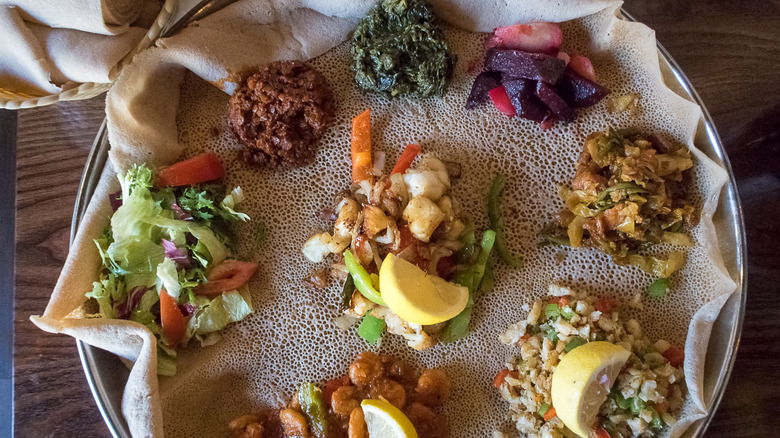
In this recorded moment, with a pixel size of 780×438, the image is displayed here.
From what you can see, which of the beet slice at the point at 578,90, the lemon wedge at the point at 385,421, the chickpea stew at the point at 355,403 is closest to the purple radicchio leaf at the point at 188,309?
the chickpea stew at the point at 355,403

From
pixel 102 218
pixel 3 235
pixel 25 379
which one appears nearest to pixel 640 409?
pixel 102 218

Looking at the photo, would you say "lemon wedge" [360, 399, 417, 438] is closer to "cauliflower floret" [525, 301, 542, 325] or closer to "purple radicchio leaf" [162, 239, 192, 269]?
"cauliflower floret" [525, 301, 542, 325]

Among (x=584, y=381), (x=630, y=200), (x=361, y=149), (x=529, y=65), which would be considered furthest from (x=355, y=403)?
(x=529, y=65)

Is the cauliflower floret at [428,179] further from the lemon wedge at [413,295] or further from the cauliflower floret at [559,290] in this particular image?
the cauliflower floret at [559,290]

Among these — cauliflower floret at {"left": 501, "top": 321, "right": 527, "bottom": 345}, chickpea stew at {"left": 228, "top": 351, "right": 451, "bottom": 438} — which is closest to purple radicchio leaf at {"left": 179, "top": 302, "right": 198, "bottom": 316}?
chickpea stew at {"left": 228, "top": 351, "right": 451, "bottom": 438}

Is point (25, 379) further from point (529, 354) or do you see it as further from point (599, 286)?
point (599, 286)

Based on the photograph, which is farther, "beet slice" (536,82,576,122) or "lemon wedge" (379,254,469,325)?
"beet slice" (536,82,576,122)
